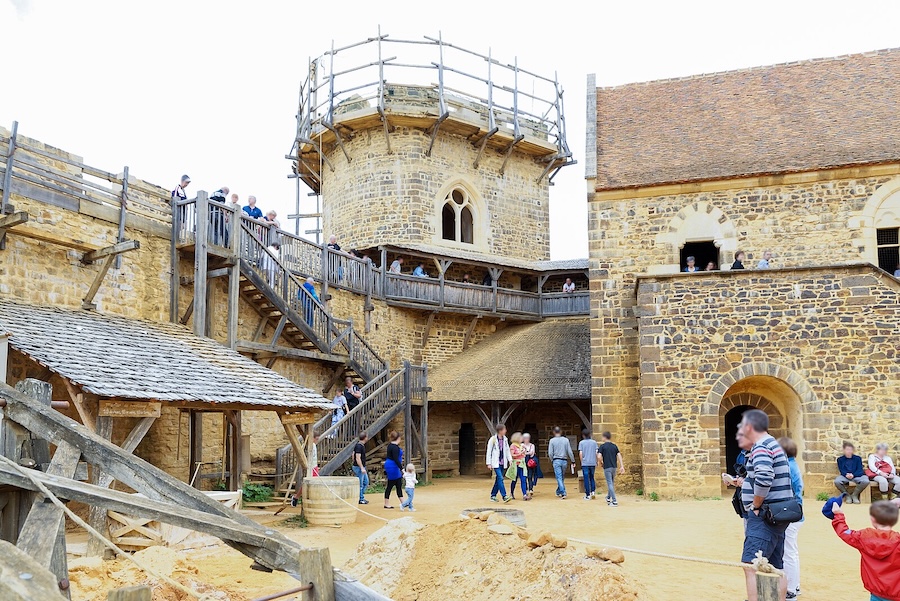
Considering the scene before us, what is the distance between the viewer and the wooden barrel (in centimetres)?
1132

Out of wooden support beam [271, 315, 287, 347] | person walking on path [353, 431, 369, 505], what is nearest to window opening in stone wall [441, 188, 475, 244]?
wooden support beam [271, 315, 287, 347]

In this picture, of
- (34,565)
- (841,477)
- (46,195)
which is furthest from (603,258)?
(34,565)

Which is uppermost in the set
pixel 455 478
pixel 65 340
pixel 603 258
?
pixel 603 258

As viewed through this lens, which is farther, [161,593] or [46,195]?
[46,195]

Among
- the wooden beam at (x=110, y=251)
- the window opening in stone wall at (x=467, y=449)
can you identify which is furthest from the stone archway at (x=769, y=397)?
the wooden beam at (x=110, y=251)

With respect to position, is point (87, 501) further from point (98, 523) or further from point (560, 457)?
point (560, 457)

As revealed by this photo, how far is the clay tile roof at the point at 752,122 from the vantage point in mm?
16406

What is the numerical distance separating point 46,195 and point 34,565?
10.3m

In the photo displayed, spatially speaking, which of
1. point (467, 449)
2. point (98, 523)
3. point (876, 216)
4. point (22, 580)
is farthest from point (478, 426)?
point (22, 580)

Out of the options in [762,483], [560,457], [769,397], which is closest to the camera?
Answer: [762,483]

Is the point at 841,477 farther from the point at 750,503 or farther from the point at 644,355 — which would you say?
the point at 750,503

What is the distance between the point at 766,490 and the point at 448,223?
21.4 meters

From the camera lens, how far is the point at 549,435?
22141 millimetres

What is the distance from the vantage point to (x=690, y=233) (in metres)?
16.7
